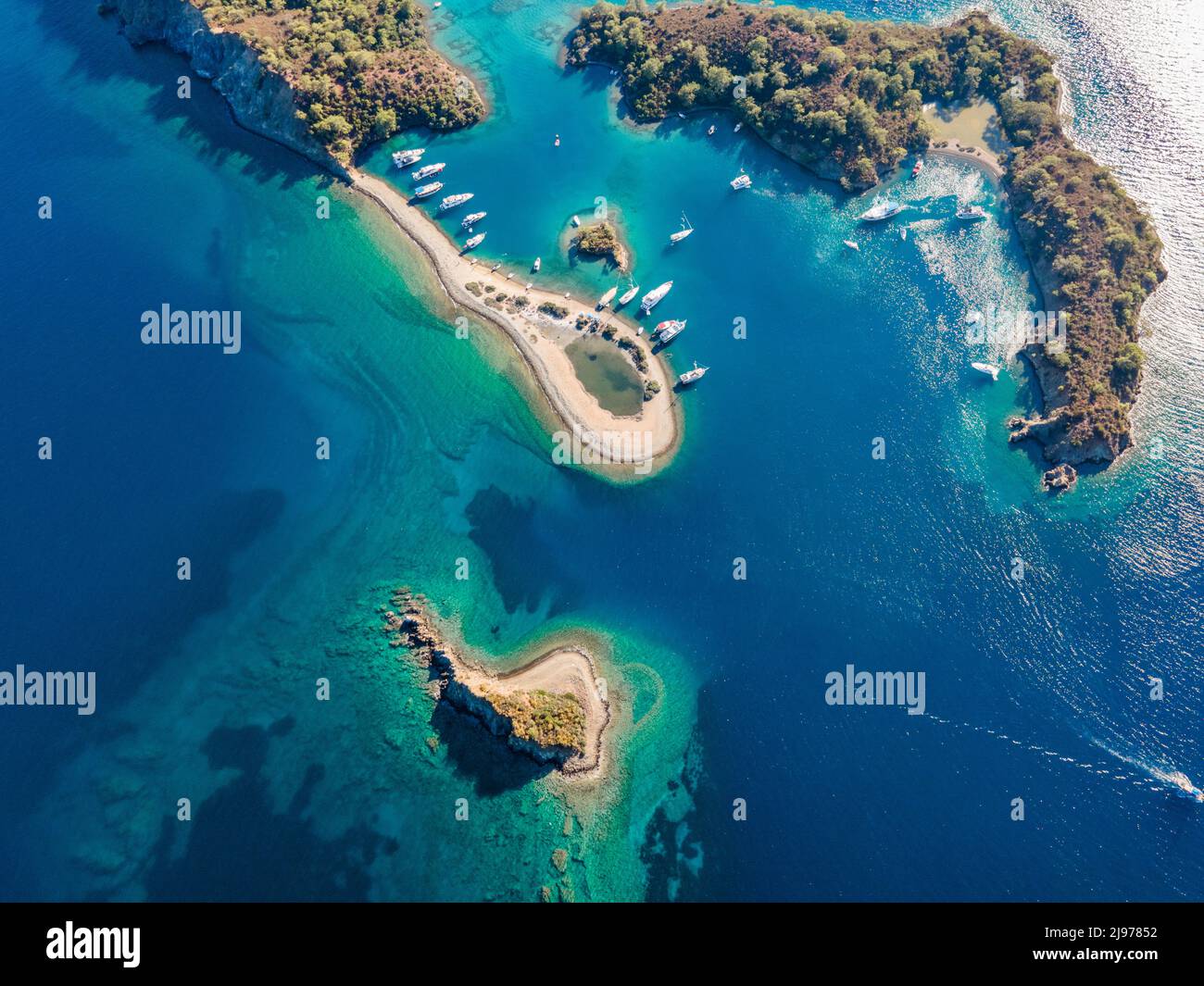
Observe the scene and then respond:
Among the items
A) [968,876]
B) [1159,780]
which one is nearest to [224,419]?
[968,876]

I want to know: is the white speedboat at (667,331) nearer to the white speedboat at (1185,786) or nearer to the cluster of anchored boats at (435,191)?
the cluster of anchored boats at (435,191)

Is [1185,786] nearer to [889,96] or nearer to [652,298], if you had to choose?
[652,298]

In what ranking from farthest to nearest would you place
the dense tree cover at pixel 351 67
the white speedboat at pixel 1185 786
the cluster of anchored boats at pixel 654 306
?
the dense tree cover at pixel 351 67 < the cluster of anchored boats at pixel 654 306 < the white speedboat at pixel 1185 786

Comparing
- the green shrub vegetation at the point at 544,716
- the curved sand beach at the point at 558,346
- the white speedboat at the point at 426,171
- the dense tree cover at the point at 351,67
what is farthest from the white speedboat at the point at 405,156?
the green shrub vegetation at the point at 544,716

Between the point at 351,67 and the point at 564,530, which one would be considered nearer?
the point at 564,530

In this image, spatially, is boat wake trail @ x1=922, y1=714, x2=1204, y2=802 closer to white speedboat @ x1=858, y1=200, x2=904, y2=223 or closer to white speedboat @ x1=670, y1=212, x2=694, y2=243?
white speedboat @ x1=858, y1=200, x2=904, y2=223

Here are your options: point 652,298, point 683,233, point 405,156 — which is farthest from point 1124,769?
point 405,156
